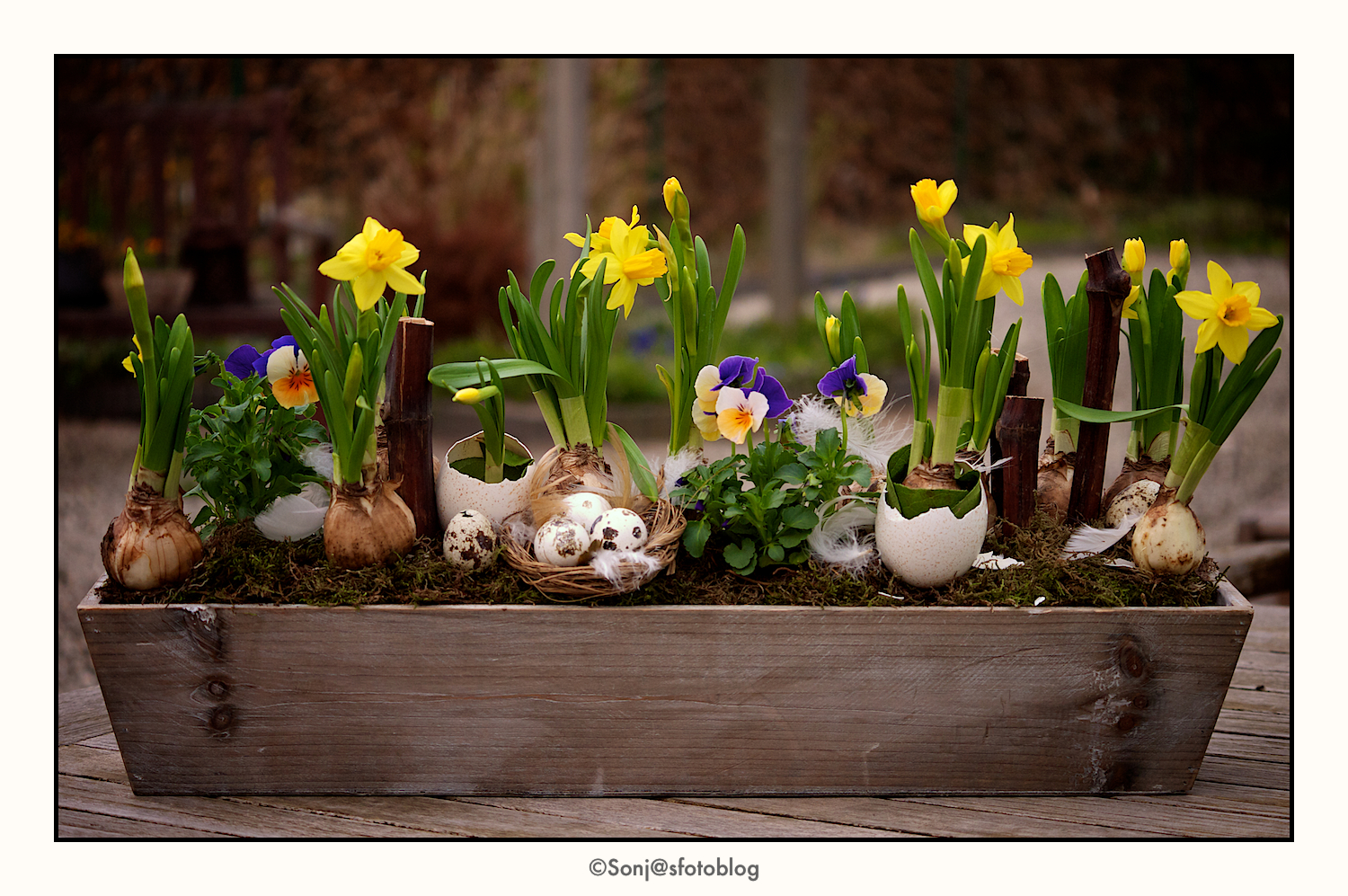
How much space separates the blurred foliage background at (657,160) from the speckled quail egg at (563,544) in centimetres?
268

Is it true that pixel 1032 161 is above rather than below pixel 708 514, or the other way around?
above

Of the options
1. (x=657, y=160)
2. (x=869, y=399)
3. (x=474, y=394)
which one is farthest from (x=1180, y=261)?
(x=657, y=160)

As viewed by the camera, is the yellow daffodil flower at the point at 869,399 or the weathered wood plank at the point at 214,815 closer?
the weathered wood plank at the point at 214,815

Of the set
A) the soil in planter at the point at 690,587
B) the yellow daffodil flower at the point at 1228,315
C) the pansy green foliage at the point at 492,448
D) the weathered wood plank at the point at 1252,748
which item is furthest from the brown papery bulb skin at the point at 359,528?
the weathered wood plank at the point at 1252,748

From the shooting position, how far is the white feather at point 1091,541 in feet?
4.37

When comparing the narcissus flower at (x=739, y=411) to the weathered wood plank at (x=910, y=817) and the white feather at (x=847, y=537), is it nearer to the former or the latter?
the white feather at (x=847, y=537)

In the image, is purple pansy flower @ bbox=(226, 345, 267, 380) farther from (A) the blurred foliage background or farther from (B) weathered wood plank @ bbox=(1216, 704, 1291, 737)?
(A) the blurred foliage background

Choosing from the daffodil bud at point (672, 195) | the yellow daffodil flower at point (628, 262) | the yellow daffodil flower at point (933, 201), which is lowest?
the yellow daffodil flower at point (628, 262)

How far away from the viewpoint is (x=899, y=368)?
5.04 m

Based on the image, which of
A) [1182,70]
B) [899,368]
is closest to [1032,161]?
[1182,70]

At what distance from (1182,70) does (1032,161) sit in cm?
116

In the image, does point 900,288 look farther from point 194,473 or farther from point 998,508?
point 194,473

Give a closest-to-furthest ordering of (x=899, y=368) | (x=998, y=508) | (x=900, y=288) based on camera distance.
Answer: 1. (x=900, y=288)
2. (x=998, y=508)
3. (x=899, y=368)

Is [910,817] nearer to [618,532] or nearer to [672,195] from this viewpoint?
[618,532]
